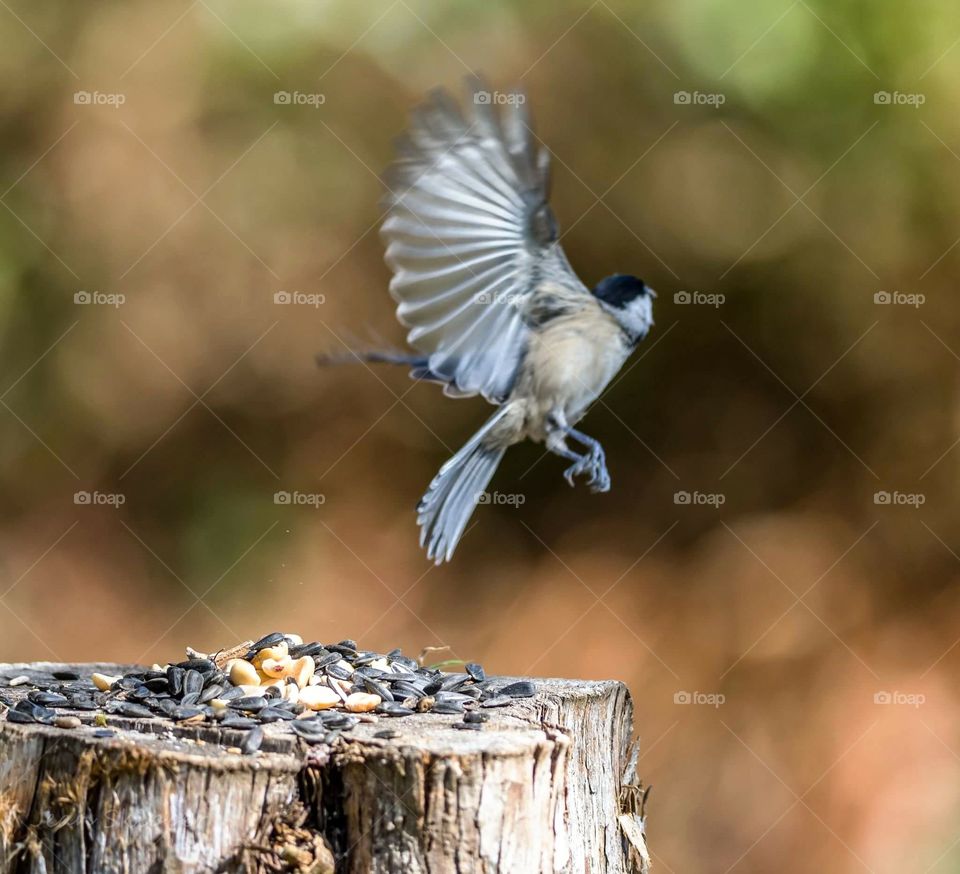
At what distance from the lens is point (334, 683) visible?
2402 mm

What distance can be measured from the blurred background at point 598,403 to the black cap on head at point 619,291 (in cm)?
218

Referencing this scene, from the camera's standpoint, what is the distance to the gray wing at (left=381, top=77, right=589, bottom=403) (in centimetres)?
245

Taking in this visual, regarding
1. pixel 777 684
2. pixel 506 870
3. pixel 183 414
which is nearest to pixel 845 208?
pixel 777 684

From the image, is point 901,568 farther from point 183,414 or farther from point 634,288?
point 183,414

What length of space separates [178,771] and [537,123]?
13.5 ft

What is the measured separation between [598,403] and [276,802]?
134 inches

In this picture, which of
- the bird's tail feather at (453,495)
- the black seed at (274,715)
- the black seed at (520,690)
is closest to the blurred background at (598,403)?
the bird's tail feather at (453,495)

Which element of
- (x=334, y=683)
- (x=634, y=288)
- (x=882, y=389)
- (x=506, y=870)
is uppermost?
(x=882, y=389)

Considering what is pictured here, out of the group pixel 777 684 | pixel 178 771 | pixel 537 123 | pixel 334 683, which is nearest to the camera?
pixel 178 771

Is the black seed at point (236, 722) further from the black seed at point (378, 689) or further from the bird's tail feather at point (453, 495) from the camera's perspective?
the bird's tail feather at point (453, 495)

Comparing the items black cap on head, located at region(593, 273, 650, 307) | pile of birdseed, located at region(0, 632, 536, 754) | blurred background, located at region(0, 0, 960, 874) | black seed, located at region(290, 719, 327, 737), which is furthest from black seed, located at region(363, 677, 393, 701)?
blurred background, located at region(0, 0, 960, 874)

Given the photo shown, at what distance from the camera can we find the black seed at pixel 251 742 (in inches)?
75.4

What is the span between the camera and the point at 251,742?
1.93m

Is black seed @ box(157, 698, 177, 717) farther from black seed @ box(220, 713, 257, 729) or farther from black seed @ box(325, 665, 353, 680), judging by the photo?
black seed @ box(325, 665, 353, 680)
